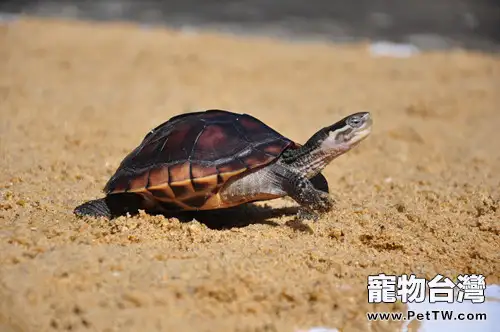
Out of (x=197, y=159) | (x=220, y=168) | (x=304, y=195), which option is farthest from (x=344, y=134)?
(x=197, y=159)

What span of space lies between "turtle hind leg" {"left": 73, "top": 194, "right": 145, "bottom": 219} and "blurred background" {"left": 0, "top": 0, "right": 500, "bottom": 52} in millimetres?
10452

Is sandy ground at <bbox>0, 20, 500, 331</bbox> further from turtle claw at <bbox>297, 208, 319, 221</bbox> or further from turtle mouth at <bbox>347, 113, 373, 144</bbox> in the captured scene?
turtle mouth at <bbox>347, 113, 373, 144</bbox>

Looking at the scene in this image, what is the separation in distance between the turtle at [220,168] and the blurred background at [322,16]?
10.2 meters

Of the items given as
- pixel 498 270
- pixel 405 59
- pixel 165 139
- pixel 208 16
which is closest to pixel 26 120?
pixel 165 139

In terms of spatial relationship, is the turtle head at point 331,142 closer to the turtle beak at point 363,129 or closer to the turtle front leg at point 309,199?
the turtle beak at point 363,129

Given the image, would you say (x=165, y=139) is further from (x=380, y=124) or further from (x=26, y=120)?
(x=380, y=124)

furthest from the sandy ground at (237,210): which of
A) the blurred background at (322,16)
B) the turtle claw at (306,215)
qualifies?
the blurred background at (322,16)

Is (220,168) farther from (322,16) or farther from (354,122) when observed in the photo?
(322,16)

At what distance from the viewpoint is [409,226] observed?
143 inches

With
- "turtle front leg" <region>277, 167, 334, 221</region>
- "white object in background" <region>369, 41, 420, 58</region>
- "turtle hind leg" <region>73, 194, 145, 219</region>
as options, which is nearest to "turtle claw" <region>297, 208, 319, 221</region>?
"turtle front leg" <region>277, 167, 334, 221</region>

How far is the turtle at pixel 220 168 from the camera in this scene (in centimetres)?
357

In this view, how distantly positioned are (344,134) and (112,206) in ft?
5.01

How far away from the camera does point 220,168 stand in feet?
11.6

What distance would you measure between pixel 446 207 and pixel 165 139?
6.23 ft
